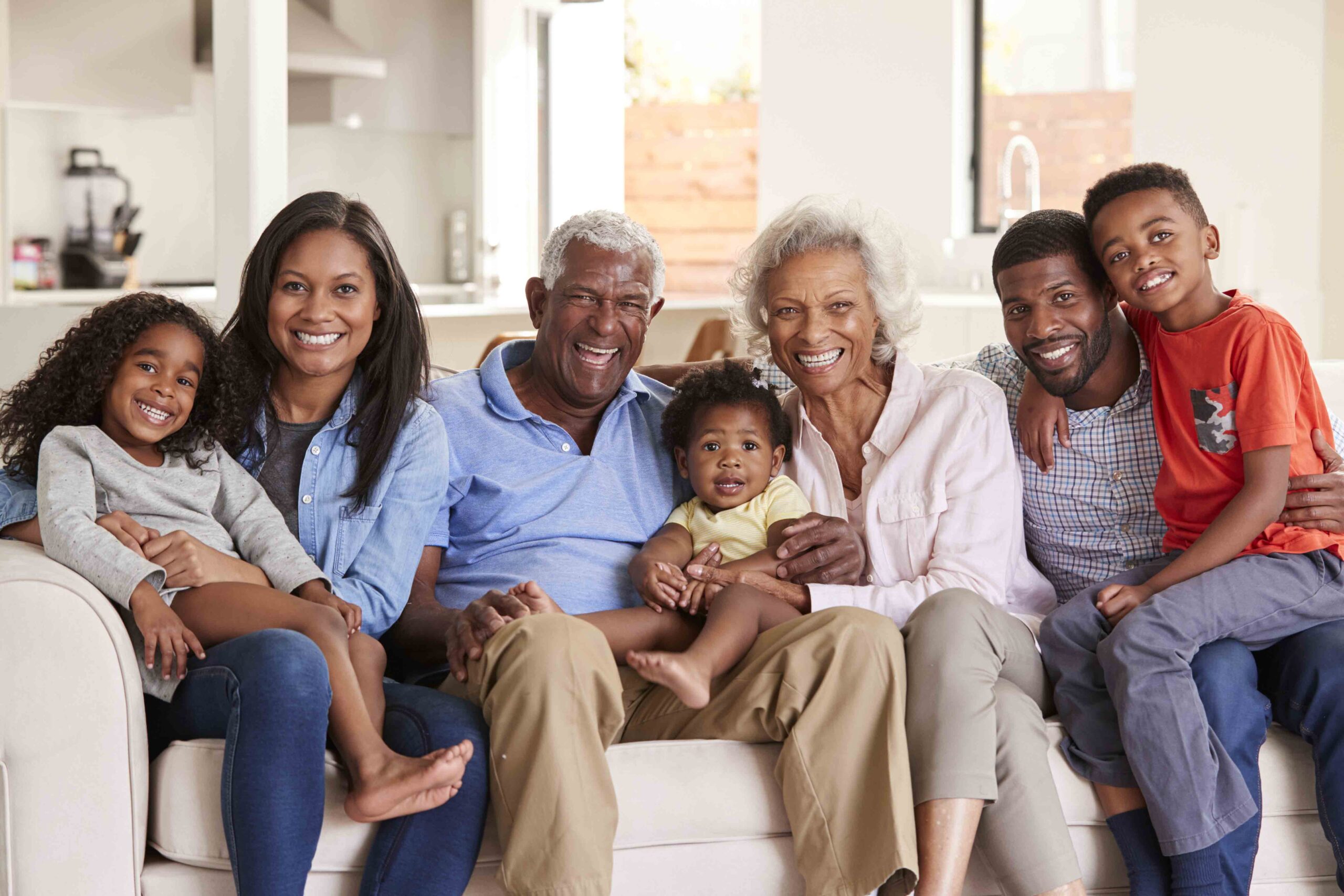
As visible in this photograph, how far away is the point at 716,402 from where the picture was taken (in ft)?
7.13

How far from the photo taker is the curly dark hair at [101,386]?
1872mm

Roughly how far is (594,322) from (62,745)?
3.34ft

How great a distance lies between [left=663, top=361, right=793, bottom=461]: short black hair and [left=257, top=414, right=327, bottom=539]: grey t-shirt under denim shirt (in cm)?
59

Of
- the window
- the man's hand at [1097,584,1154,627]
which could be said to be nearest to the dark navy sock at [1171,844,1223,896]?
the man's hand at [1097,584,1154,627]

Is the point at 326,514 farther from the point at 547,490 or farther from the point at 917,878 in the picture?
the point at 917,878

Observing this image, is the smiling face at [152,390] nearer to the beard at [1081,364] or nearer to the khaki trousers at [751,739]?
the khaki trousers at [751,739]

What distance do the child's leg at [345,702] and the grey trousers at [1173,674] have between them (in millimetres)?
894

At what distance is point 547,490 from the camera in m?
2.14

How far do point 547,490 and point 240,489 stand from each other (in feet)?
1.60

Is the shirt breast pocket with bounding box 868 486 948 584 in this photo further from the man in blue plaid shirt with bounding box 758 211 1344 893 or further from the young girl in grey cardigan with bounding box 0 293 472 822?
the young girl in grey cardigan with bounding box 0 293 472 822

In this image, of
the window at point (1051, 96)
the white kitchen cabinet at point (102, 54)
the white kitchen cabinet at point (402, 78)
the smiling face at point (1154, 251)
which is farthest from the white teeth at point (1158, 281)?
the white kitchen cabinet at point (402, 78)

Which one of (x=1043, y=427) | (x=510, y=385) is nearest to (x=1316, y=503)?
(x=1043, y=427)

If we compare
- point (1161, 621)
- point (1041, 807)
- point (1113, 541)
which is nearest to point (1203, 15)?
point (1113, 541)

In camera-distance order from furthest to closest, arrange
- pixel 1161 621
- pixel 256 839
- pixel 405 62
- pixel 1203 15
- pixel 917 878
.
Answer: pixel 405 62
pixel 1203 15
pixel 1161 621
pixel 917 878
pixel 256 839
